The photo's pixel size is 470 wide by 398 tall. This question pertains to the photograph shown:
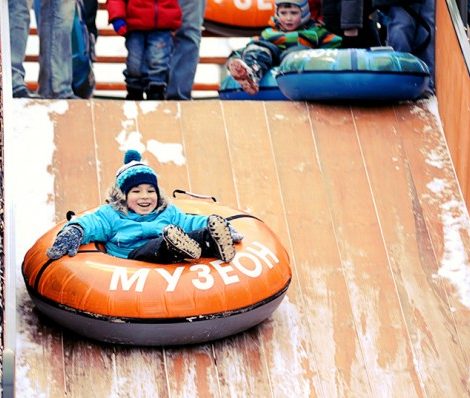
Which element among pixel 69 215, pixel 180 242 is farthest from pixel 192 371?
pixel 69 215

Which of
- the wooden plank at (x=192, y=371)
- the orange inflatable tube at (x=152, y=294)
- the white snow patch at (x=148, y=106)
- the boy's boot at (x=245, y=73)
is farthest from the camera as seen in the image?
the boy's boot at (x=245, y=73)

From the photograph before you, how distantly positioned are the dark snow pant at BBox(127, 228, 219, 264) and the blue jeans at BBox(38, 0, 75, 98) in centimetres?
165

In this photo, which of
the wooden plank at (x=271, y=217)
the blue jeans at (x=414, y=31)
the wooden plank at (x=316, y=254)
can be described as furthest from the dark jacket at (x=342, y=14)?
the wooden plank at (x=271, y=217)

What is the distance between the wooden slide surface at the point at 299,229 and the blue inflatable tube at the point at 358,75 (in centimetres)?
10

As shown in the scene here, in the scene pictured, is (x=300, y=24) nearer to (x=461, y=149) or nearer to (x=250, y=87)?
(x=250, y=87)

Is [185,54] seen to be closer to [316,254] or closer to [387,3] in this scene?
[387,3]

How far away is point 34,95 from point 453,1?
7.03 feet

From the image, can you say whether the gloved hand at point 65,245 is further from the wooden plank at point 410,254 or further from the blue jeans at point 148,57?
the blue jeans at point 148,57

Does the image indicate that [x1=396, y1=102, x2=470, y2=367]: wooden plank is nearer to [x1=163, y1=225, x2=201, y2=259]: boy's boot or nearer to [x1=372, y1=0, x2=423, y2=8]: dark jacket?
[x1=372, y1=0, x2=423, y2=8]: dark jacket

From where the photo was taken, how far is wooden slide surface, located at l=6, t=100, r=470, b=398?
583 centimetres

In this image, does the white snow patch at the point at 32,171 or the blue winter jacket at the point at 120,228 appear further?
the white snow patch at the point at 32,171

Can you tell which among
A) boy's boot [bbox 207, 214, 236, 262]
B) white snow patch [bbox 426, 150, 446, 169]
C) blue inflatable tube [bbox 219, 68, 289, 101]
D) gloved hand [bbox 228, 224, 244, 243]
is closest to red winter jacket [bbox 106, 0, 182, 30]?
blue inflatable tube [bbox 219, 68, 289, 101]

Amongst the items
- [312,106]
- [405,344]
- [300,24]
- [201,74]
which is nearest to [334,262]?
[405,344]

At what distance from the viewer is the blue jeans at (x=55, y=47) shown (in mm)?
7215
